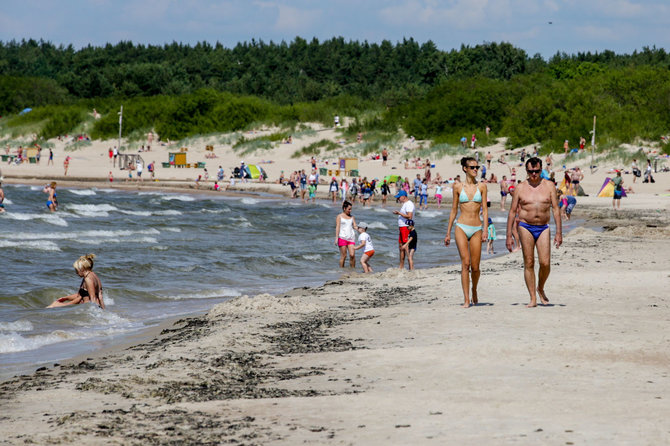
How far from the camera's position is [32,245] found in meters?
22.4

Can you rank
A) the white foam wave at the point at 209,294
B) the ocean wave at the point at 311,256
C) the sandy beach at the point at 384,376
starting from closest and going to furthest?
1. the sandy beach at the point at 384,376
2. the white foam wave at the point at 209,294
3. the ocean wave at the point at 311,256

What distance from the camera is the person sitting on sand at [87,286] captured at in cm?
1216

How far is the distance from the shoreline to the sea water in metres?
1.51

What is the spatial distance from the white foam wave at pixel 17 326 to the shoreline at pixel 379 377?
2113 millimetres

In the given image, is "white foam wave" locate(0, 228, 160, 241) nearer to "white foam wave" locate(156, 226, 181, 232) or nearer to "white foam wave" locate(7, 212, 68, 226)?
"white foam wave" locate(156, 226, 181, 232)

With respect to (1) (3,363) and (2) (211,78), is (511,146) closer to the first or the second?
(1) (3,363)

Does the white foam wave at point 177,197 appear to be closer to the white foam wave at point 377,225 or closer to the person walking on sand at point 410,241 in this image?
the white foam wave at point 377,225

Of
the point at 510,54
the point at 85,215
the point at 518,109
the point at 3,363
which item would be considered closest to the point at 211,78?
the point at 510,54

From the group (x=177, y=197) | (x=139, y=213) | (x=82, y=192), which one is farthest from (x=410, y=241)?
(x=82, y=192)

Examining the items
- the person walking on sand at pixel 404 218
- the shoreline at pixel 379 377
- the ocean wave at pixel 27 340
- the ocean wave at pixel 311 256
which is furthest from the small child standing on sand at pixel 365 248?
the ocean wave at pixel 27 340

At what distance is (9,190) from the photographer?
4531 centimetres

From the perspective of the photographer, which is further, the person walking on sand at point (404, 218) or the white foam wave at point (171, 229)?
the white foam wave at point (171, 229)

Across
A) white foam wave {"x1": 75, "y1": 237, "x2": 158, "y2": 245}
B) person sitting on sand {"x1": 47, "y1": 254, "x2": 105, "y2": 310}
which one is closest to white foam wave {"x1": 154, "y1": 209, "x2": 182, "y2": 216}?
white foam wave {"x1": 75, "y1": 237, "x2": 158, "y2": 245}

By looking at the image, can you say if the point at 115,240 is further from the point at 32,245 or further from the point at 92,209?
the point at 92,209
